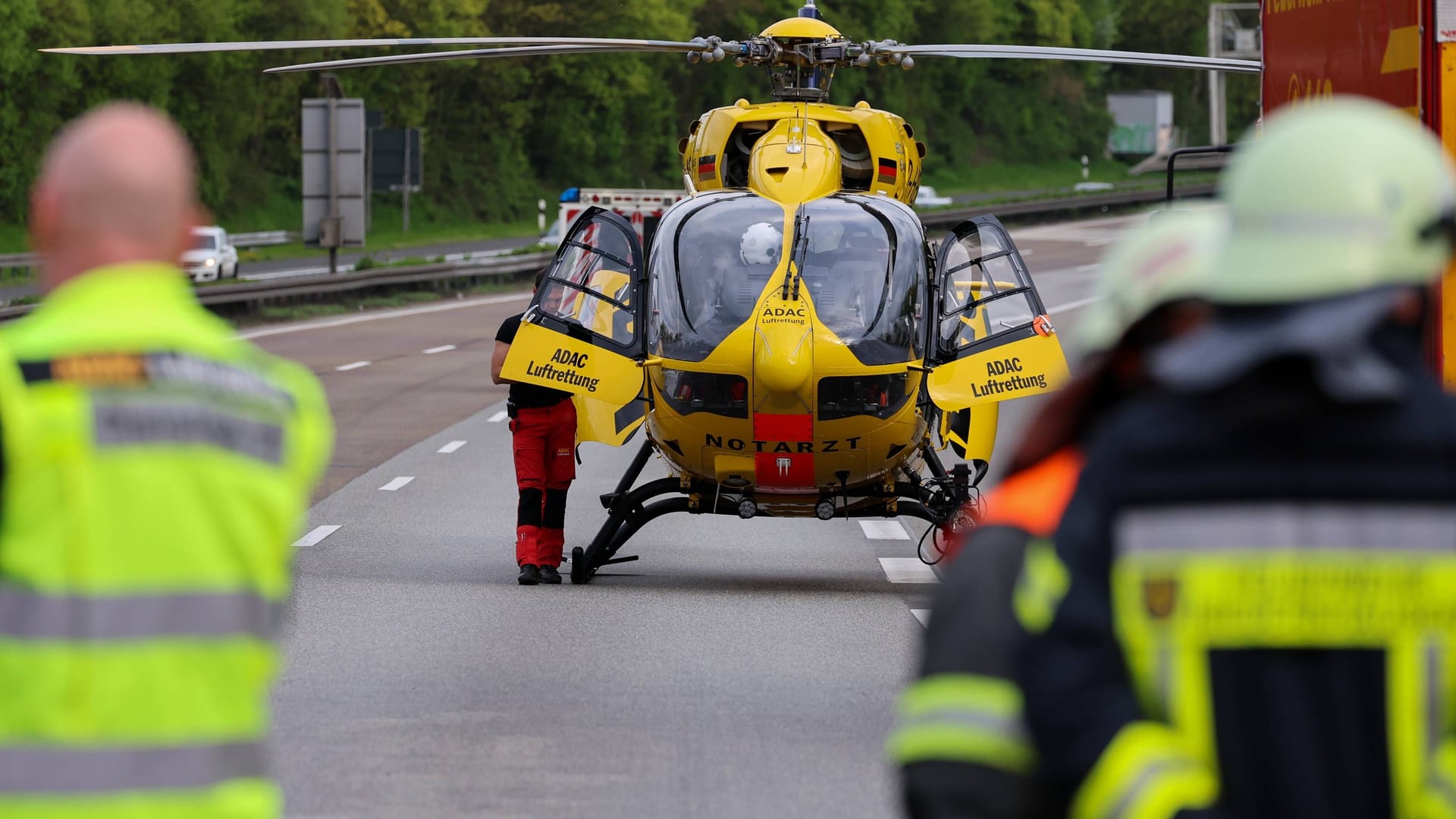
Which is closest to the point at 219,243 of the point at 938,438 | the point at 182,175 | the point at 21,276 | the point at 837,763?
the point at 21,276

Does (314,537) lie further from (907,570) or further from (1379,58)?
(1379,58)

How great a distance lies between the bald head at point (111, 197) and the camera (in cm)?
343

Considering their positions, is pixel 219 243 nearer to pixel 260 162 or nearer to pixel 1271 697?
pixel 260 162

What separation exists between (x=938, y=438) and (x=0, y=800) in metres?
10.4

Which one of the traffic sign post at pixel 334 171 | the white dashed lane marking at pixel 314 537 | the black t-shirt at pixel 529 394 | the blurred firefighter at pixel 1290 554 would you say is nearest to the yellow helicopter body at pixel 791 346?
the black t-shirt at pixel 529 394

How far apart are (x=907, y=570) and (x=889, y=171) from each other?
2.47 meters

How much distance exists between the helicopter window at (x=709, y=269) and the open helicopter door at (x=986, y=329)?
41.0 inches

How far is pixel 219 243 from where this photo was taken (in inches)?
1922

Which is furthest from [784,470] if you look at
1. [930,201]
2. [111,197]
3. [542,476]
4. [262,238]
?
[930,201]

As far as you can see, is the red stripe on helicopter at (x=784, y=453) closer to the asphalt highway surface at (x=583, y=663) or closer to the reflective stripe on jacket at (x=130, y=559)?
the asphalt highway surface at (x=583, y=663)

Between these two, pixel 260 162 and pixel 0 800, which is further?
pixel 260 162

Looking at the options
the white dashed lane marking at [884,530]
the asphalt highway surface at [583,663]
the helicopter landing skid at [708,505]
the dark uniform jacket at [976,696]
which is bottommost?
the asphalt highway surface at [583,663]

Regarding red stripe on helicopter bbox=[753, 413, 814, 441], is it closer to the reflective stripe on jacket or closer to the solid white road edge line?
the reflective stripe on jacket

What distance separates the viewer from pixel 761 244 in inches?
511
